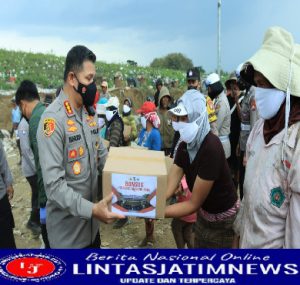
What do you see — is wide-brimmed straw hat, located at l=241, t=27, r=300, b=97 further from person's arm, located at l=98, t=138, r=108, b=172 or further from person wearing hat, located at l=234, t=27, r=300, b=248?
person's arm, located at l=98, t=138, r=108, b=172

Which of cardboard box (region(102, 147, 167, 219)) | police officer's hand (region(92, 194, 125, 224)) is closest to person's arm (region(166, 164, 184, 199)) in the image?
cardboard box (region(102, 147, 167, 219))

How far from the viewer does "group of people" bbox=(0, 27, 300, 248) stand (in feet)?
5.20

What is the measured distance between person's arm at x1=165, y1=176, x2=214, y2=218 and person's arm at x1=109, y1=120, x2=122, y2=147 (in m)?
2.41

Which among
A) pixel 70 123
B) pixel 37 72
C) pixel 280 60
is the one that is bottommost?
pixel 70 123

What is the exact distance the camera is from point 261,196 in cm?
164

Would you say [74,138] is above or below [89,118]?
below

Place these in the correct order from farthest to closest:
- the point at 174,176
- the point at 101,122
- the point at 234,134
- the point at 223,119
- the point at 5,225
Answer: the point at 234,134
the point at 101,122
the point at 223,119
the point at 5,225
the point at 174,176

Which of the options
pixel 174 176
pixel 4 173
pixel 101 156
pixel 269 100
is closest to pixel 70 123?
pixel 101 156

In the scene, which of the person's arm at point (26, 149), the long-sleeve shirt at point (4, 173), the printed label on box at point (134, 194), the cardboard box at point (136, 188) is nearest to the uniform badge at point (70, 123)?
the cardboard box at point (136, 188)

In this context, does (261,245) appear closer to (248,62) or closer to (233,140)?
(248,62)

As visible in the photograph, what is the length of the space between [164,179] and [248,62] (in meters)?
0.75

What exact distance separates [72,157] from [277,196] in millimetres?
1262

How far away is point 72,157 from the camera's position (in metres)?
2.20

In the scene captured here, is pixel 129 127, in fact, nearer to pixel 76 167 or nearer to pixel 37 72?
pixel 76 167
